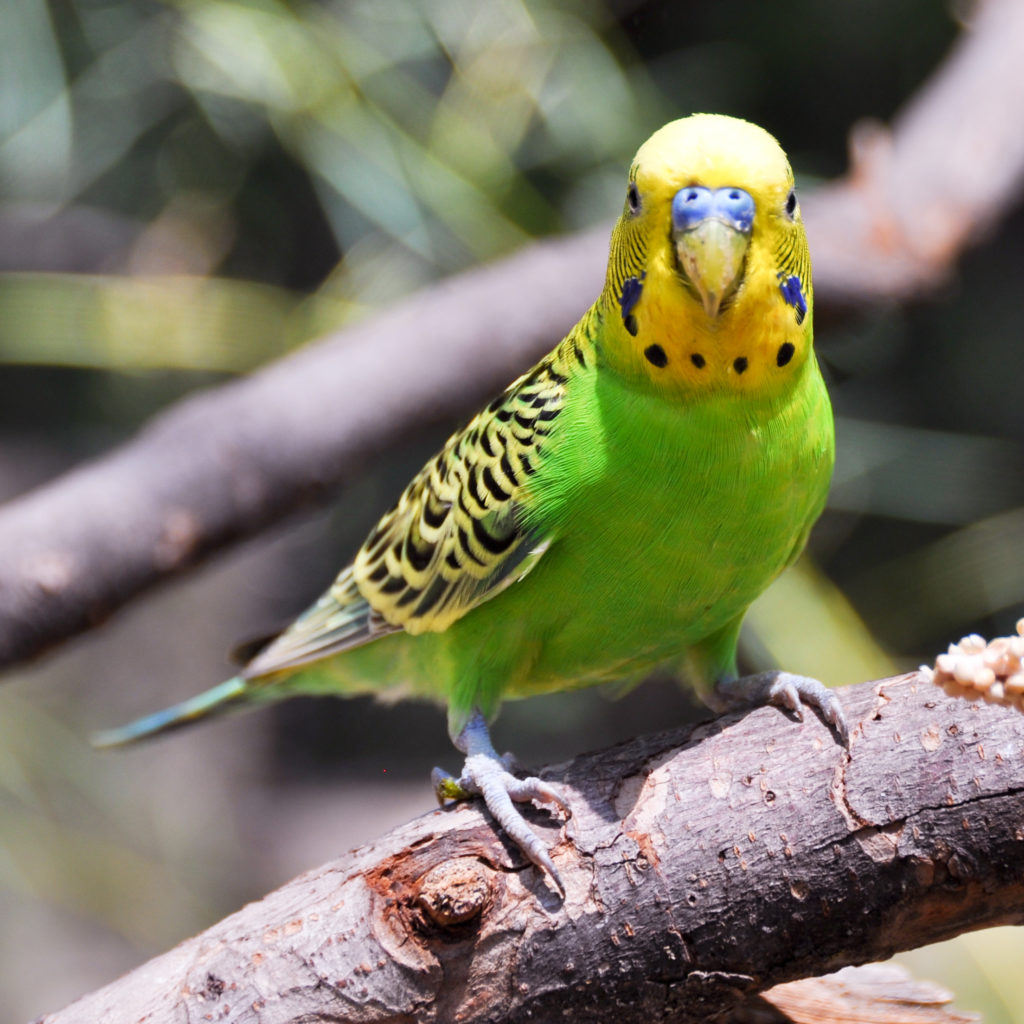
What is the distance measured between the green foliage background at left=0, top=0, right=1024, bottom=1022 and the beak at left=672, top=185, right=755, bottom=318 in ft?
8.29

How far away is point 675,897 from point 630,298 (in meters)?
1.14

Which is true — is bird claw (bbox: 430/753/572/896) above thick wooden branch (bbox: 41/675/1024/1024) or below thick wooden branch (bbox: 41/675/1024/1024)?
above

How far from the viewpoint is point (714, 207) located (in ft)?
6.23

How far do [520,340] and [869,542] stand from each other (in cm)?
308

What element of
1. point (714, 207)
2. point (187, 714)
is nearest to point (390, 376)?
point (187, 714)

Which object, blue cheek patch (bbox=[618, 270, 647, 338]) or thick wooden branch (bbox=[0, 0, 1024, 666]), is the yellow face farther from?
thick wooden branch (bbox=[0, 0, 1024, 666])

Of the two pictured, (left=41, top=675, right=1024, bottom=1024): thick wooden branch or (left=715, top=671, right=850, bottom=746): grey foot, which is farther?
(left=715, top=671, right=850, bottom=746): grey foot

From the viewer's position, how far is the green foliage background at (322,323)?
5.03m

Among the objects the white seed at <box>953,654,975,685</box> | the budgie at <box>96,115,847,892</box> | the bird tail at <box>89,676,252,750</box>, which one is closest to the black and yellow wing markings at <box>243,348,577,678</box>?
the budgie at <box>96,115,847,892</box>

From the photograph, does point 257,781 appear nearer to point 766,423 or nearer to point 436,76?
point 436,76

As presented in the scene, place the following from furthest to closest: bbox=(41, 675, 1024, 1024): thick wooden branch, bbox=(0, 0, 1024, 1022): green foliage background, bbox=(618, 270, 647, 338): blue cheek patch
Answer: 1. bbox=(0, 0, 1024, 1022): green foliage background
2. bbox=(618, 270, 647, 338): blue cheek patch
3. bbox=(41, 675, 1024, 1024): thick wooden branch

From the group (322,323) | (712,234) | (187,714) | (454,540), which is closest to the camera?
(712,234)

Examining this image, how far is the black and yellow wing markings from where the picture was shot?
244cm

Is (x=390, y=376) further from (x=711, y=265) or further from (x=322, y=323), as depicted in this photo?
(x=711, y=265)
